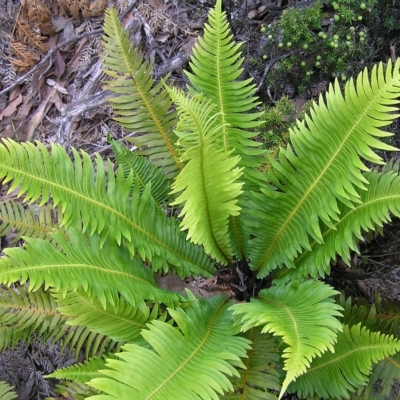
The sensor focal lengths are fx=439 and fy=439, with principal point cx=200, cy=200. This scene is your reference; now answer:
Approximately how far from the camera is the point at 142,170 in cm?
216

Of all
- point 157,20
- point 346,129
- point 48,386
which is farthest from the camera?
point 157,20

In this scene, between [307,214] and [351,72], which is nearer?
[307,214]

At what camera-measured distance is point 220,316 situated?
6.36ft

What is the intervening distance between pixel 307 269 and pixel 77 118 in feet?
6.22

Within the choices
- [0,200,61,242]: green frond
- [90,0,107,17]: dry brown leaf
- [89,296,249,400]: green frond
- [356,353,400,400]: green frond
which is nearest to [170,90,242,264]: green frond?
[89,296,249,400]: green frond

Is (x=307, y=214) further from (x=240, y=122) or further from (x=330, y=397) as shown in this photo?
(x=330, y=397)

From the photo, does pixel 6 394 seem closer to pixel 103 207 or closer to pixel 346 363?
pixel 103 207

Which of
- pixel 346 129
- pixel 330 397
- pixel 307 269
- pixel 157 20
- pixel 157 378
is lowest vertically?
pixel 157 378

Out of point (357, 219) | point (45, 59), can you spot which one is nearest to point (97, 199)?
point (357, 219)

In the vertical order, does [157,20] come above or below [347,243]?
above

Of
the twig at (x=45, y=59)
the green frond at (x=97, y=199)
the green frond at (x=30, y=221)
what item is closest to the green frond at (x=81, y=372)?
the green frond at (x=97, y=199)

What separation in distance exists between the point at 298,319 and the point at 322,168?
62cm

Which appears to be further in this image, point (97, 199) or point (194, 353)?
point (97, 199)

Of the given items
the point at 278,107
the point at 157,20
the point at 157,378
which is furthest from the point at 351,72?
Result: the point at 157,378
